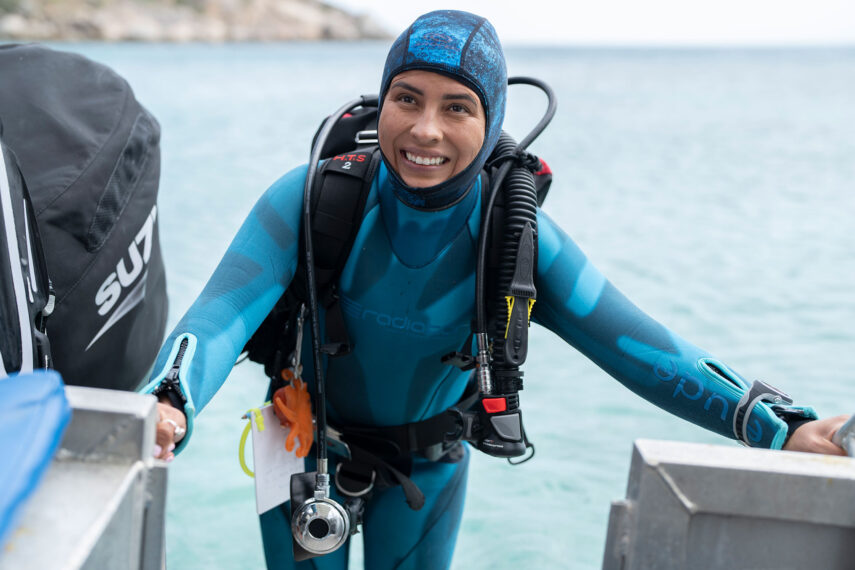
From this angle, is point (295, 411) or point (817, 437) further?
point (295, 411)

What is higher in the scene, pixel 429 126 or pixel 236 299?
pixel 429 126

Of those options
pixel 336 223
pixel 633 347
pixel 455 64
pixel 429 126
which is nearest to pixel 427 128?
pixel 429 126

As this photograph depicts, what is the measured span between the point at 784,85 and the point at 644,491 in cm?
2766

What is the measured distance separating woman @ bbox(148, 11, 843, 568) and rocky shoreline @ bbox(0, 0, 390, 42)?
125 feet

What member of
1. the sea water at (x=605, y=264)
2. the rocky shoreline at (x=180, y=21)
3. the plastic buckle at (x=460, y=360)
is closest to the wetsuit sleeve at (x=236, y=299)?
the plastic buckle at (x=460, y=360)

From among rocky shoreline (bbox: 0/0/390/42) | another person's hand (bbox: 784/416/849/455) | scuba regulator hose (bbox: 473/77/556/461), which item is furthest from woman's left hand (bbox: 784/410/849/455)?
rocky shoreline (bbox: 0/0/390/42)

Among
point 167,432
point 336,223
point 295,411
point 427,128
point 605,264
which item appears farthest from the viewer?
point 605,264

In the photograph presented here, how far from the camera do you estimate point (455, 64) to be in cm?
142

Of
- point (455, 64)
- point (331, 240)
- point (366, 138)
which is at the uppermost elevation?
point (455, 64)

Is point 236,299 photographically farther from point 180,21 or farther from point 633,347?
point 180,21

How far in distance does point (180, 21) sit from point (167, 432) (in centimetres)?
5848

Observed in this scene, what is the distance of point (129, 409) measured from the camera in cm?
79

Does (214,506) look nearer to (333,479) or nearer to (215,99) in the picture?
(333,479)

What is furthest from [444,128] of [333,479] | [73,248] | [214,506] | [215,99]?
[215,99]
